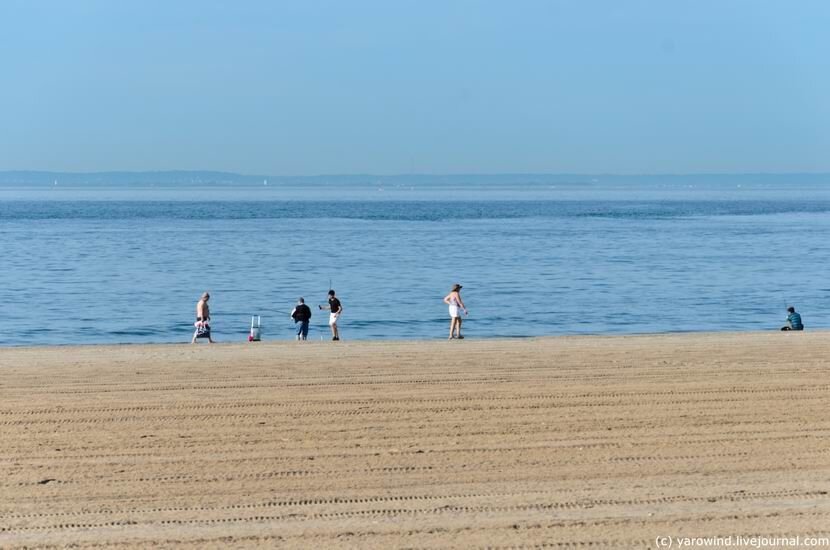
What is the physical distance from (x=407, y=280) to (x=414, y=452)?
3651 cm

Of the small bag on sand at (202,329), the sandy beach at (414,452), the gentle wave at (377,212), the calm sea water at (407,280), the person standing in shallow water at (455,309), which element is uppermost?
the sandy beach at (414,452)

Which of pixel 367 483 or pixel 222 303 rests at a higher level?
pixel 367 483

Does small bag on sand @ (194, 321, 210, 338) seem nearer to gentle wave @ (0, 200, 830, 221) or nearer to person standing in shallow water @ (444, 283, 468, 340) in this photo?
person standing in shallow water @ (444, 283, 468, 340)

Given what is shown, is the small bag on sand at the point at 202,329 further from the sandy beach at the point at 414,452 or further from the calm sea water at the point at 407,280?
Answer: the sandy beach at the point at 414,452

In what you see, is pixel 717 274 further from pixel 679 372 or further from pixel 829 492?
pixel 829 492

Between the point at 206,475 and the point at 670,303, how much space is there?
31.0 metres

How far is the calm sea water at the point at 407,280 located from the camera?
111 feet

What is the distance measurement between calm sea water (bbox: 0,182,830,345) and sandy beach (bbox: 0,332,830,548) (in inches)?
570

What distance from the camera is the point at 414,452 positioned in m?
11.5

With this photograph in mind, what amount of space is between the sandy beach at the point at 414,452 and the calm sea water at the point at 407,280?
14.5 meters

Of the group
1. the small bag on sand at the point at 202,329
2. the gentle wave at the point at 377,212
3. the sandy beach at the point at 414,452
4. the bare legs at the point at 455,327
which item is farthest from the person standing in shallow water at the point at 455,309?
the gentle wave at the point at 377,212

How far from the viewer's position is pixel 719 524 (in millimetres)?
8836

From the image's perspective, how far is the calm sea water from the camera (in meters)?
33.7

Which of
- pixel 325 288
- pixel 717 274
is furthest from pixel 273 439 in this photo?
pixel 717 274
